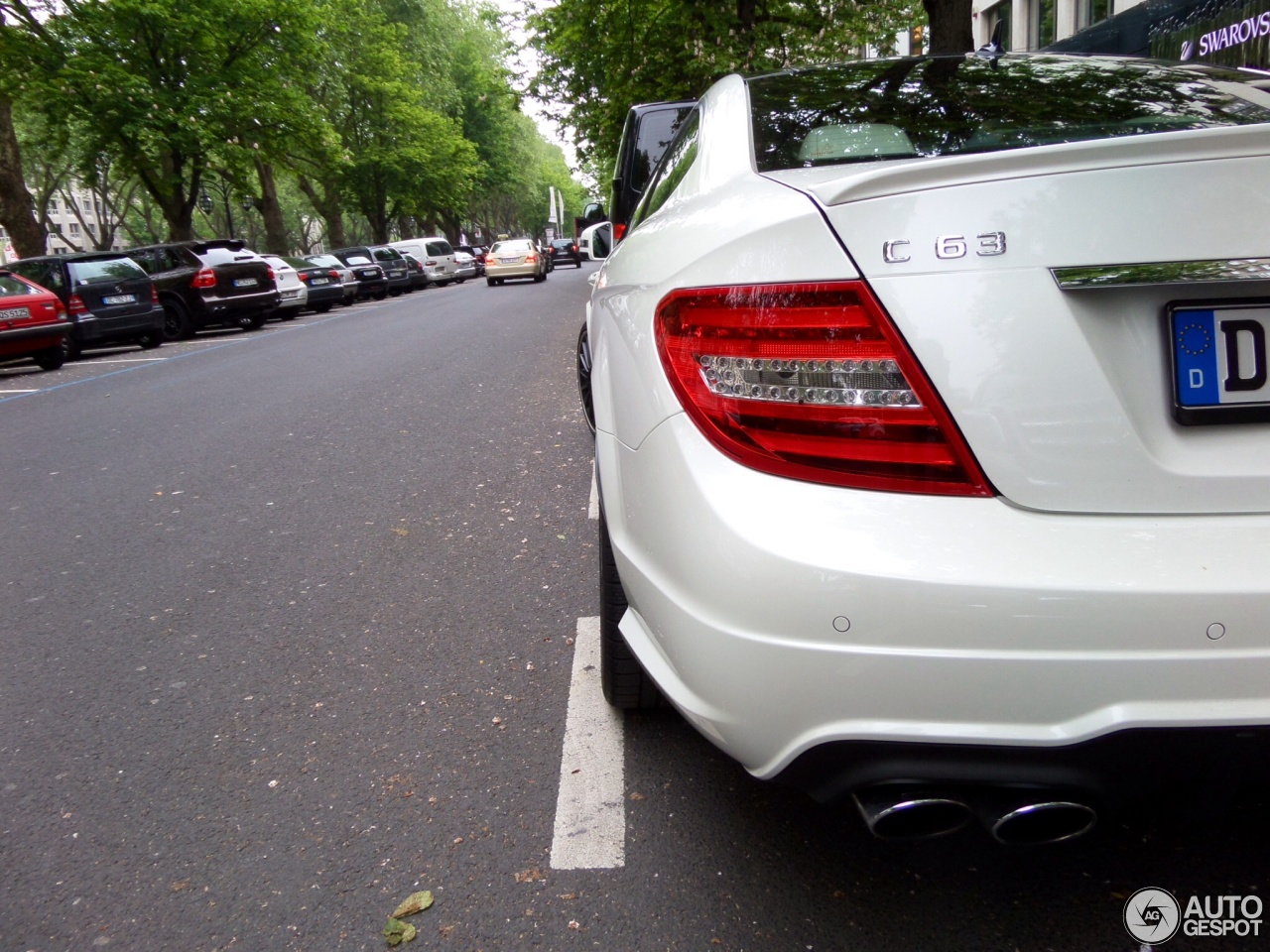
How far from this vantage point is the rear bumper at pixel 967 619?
5.02 feet

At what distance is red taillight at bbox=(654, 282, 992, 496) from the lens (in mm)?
1620

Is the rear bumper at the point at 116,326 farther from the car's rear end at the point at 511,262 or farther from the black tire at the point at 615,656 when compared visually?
the car's rear end at the point at 511,262

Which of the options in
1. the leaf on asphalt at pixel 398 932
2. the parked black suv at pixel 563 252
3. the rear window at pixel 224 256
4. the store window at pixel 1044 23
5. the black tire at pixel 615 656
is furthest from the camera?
the parked black suv at pixel 563 252

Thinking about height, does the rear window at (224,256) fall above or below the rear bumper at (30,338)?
above

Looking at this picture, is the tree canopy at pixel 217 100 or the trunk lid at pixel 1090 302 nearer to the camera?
the trunk lid at pixel 1090 302

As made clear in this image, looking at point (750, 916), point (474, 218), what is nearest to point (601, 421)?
point (750, 916)

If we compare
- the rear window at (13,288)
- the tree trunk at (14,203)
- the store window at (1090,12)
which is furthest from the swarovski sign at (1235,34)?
the tree trunk at (14,203)

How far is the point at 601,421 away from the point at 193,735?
5.06ft

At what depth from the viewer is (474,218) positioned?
271 feet

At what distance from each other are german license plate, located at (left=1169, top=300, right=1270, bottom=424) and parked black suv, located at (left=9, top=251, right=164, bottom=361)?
16.6m

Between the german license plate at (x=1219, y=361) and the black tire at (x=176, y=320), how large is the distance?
19.6 meters

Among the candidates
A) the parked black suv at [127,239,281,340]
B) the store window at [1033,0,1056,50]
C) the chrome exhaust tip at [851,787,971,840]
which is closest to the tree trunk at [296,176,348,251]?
the parked black suv at [127,239,281,340]

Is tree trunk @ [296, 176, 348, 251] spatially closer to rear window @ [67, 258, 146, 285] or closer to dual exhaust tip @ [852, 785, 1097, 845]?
rear window @ [67, 258, 146, 285]

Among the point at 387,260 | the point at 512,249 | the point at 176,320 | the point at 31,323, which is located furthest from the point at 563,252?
the point at 31,323
